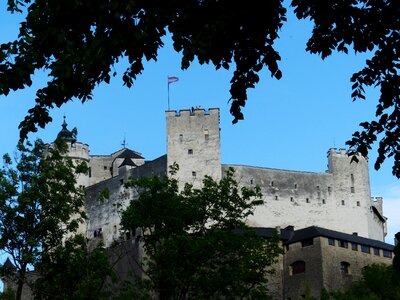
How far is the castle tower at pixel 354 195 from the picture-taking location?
8181 centimetres

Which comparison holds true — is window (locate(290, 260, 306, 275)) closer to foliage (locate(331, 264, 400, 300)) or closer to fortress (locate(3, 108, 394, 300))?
fortress (locate(3, 108, 394, 300))

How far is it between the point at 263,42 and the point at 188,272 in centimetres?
2457

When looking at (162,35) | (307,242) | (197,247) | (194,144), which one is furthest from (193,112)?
(162,35)

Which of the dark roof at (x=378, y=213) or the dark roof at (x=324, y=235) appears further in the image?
the dark roof at (x=378, y=213)

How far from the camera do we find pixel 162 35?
Result: 11.3 metres

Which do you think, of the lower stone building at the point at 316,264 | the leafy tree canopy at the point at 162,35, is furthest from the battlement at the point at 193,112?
the leafy tree canopy at the point at 162,35

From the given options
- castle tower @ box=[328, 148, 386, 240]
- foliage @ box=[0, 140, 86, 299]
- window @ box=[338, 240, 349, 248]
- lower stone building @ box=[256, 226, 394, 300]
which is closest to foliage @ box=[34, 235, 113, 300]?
foliage @ box=[0, 140, 86, 299]

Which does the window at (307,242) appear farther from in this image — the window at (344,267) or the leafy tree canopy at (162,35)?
the leafy tree canopy at (162,35)

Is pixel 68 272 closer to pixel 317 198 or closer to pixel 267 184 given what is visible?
pixel 267 184

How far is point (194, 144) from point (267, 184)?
870cm

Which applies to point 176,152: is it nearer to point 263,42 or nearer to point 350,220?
A: point 350,220

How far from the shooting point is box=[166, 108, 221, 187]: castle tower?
7588 cm

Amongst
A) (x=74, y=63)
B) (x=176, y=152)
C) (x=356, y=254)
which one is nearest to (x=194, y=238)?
(x=74, y=63)

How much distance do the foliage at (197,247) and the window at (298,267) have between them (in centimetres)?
2305
